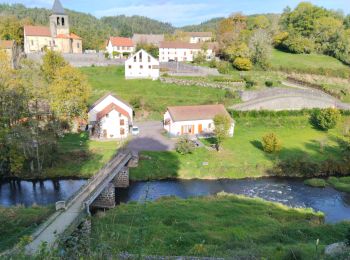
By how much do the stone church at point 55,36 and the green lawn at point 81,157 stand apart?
1587 inches

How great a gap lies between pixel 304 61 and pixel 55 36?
50.5 metres

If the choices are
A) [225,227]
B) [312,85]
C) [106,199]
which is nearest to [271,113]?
[312,85]

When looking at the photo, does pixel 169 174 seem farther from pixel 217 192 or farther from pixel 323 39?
pixel 323 39

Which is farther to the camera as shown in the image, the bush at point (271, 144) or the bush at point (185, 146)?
the bush at point (271, 144)

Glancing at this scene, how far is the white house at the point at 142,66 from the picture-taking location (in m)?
56.6

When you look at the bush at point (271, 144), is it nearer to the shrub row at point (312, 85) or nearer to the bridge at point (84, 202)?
the bridge at point (84, 202)

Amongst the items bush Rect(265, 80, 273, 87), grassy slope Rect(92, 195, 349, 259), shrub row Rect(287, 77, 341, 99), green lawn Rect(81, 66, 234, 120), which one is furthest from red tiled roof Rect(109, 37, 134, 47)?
grassy slope Rect(92, 195, 349, 259)

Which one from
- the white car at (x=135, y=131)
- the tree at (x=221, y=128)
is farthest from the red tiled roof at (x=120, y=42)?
the tree at (x=221, y=128)

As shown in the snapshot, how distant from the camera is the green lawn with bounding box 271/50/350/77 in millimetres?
63719

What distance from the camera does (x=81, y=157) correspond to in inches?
1297

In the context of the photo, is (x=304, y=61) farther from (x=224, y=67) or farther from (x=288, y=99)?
(x=288, y=99)

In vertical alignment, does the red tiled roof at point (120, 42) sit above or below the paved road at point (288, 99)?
above

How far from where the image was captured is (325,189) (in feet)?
97.5

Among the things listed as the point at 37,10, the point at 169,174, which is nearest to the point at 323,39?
the point at 169,174
